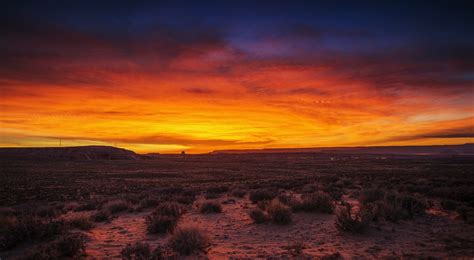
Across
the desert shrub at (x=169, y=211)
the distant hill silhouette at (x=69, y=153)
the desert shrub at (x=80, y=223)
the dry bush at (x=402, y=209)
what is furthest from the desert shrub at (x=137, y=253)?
the distant hill silhouette at (x=69, y=153)

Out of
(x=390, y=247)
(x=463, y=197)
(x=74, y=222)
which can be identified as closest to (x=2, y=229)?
(x=74, y=222)

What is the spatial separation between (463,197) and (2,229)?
2094cm

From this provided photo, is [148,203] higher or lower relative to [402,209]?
lower

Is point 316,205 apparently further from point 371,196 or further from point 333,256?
point 333,256

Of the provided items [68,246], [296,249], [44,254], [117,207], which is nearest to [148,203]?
[117,207]

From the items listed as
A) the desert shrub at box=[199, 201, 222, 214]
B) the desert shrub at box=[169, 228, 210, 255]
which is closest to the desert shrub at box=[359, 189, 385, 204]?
the desert shrub at box=[199, 201, 222, 214]

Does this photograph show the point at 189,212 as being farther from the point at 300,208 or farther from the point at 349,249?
the point at 349,249

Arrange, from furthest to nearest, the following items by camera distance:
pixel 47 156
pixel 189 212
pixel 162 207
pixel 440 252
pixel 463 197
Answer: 1. pixel 47 156
2. pixel 463 197
3. pixel 189 212
4. pixel 162 207
5. pixel 440 252

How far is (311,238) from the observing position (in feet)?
30.6

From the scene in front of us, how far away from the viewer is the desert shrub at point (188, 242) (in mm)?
7926

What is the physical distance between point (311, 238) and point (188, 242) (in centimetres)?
401

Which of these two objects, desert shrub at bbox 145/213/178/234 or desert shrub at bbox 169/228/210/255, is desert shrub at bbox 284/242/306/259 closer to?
desert shrub at bbox 169/228/210/255

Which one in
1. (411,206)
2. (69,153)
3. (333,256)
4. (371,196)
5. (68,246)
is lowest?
(333,256)

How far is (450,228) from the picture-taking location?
10.1m
